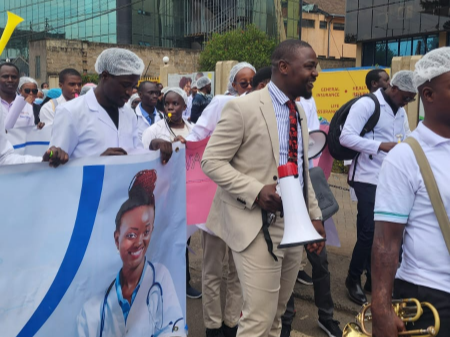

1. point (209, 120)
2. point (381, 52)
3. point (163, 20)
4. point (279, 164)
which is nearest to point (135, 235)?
point (279, 164)

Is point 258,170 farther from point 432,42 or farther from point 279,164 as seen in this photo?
point 432,42

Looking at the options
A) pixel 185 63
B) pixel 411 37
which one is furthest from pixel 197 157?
pixel 185 63

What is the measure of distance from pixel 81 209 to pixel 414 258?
1714 mm

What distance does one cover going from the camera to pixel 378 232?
→ 6.82 ft

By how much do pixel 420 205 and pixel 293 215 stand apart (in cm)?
64

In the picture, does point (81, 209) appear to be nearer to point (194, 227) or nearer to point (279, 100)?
point (279, 100)

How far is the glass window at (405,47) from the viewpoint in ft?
85.6

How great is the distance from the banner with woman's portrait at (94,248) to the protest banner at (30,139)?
6.58 ft

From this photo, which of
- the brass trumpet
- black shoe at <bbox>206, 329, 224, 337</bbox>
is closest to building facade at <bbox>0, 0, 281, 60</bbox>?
black shoe at <bbox>206, 329, 224, 337</bbox>

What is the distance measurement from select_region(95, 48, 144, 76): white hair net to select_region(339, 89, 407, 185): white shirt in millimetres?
2127

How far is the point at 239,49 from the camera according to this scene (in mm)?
34188

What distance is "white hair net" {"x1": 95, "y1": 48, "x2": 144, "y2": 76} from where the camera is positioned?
3.07 metres

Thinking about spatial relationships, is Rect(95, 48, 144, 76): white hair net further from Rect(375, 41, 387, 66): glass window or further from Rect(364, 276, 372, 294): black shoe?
Rect(375, 41, 387, 66): glass window

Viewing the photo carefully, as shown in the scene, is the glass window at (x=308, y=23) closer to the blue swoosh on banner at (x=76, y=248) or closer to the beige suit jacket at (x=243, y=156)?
the beige suit jacket at (x=243, y=156)
